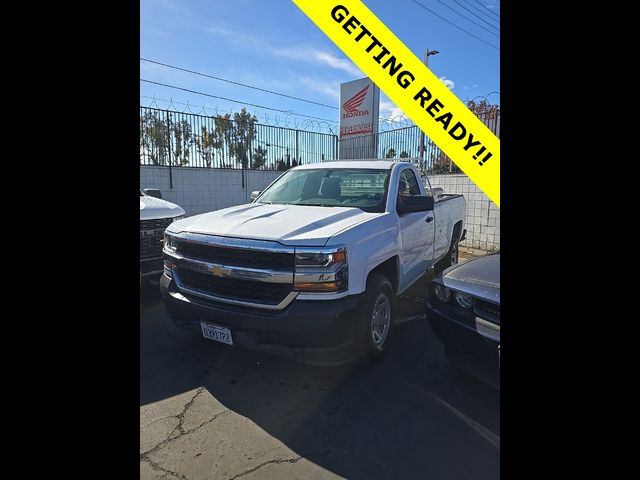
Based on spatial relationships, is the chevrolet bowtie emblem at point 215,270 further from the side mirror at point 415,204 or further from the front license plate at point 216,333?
the side mirror at point 415,204

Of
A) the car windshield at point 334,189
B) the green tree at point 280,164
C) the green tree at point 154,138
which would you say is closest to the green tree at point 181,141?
the green tree at point 154,138

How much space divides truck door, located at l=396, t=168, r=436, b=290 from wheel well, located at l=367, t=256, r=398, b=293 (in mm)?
124

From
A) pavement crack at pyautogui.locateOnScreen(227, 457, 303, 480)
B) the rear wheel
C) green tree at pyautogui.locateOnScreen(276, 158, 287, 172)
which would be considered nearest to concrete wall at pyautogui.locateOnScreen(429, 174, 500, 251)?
the rear wheel

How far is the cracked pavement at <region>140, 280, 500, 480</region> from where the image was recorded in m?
2.27

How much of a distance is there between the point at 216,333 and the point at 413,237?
7.64 ft

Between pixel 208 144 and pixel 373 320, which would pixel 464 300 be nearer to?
pixel 373 320

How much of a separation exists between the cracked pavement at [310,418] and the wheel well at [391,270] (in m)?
0.65

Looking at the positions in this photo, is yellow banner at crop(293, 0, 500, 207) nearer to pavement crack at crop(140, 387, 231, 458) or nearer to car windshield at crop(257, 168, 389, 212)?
car windshield at crop(257, 168, 389, 212)

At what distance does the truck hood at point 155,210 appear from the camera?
4.92 m
